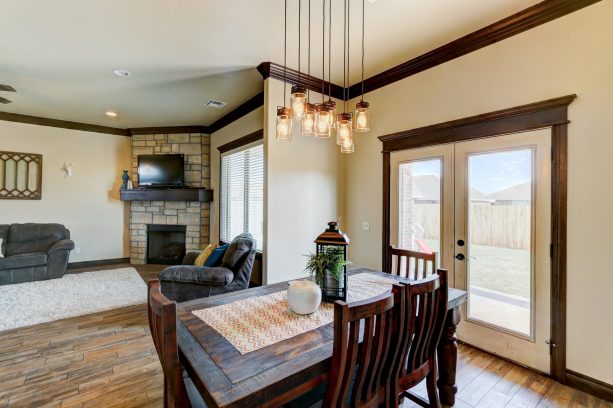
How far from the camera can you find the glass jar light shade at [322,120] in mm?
1994

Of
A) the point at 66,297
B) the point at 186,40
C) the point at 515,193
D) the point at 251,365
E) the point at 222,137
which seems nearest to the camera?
the point at 251,365

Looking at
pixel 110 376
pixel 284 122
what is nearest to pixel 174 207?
pixel 110 376

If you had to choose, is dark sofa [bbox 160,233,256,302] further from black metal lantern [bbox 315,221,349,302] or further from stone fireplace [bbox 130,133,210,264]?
stone fireplace [bbox 130,133,210,264]

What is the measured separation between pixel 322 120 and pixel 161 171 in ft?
17.0

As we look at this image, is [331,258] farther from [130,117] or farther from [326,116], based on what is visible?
[130,117]

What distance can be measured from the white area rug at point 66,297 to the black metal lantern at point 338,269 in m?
3.43

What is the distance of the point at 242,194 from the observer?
16.3ft

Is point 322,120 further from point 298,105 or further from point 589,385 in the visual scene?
point 589,385

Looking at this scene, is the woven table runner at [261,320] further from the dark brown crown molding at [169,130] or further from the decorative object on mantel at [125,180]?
the decorative object on mantel at [125,180]

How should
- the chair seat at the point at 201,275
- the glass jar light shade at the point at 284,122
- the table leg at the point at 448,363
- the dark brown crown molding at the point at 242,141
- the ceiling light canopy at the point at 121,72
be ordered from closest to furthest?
1. the table leg at the point at 448,363
2. the glass jar light shade at the point at 284,122
3. the chair seat at the point at 201,275
4. the ceiling light canopy at the point at 121,72
5. the dark brown crown molding at the point at 242,141

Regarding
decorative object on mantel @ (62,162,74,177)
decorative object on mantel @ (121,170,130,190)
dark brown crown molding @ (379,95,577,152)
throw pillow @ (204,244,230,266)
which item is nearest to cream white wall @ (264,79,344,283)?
throw pillow @ (204,244,230,266)

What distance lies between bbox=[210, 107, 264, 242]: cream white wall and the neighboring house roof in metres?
3.19

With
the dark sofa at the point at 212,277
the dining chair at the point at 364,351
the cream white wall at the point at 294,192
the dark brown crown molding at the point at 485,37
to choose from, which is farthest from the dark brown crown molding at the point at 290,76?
the dining chair at the point at 364,351

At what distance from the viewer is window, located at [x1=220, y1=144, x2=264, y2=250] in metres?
4.42
